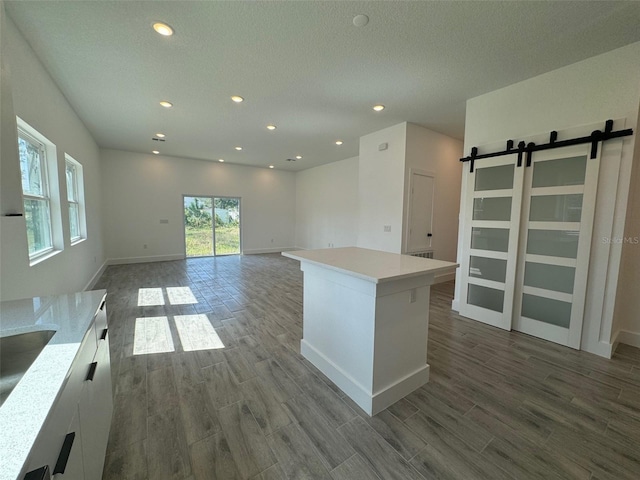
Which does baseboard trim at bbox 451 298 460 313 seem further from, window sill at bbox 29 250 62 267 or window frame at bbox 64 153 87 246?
window frame at bbox 64 153 87 246

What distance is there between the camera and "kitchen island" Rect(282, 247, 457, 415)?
1.82 m

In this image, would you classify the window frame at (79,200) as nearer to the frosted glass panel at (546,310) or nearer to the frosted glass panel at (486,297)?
the frosted glass panel at (486,297)

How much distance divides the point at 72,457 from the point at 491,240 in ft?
13.1

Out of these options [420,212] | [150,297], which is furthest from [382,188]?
[150,297]

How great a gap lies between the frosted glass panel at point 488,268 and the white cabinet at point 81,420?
152 inches

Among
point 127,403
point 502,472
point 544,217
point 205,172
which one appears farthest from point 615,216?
point 205,172

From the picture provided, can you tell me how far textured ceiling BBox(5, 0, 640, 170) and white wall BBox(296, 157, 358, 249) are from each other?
3.19m

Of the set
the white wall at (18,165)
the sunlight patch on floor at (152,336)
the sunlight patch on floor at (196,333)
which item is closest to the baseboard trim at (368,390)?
the sunlight patch on floor at (196,333)

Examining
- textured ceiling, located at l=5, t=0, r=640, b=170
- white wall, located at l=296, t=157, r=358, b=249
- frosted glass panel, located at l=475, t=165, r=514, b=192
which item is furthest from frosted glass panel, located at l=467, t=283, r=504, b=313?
white wall, located at l=296, t=157, r=358, b=249

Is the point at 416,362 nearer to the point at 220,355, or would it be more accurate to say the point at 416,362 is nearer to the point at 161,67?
the point at 220,355

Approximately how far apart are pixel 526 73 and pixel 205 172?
7513 millimetres

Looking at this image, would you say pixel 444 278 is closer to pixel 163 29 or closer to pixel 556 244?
pixel 556 244

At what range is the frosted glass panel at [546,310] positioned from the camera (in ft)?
9.27

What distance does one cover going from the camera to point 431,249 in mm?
5008
